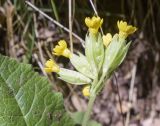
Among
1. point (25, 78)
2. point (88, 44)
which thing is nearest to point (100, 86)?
point (88, 44)

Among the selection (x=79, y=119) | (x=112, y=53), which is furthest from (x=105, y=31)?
(x=112, y=53)

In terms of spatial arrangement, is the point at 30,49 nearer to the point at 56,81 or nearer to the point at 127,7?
the point at 56,81

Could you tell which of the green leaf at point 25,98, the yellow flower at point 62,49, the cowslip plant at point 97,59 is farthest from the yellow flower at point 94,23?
the green leaf at point 25,98

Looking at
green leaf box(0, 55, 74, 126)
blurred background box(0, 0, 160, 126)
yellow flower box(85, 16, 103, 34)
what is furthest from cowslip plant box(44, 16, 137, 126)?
blurred background box(0, 0, 160, 126)

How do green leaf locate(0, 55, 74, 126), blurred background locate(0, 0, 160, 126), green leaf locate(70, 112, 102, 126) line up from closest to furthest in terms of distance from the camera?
green leaf locate(0, 55, 74, 126)
green leaf locate(70, 112, 102, 126)
blurred background locate(0, 0, 160, 126)

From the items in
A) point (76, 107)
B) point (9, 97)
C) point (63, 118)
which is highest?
point (9, 97)

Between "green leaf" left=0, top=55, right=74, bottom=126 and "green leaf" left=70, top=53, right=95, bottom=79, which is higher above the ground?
"green leaf" left=70, top=53, right=95, bottom=79

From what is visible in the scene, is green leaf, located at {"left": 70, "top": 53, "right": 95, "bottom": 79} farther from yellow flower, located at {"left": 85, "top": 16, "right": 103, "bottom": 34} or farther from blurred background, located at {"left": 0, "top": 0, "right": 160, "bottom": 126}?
blurred background, located at {"left": 0, "top": 0, "right": 160, "bottom": 126}

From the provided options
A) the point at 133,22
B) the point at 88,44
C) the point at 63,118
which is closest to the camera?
the point at 88,44
